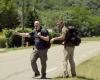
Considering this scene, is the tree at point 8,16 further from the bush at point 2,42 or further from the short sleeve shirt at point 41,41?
the short sleeve shirt at point 41,41

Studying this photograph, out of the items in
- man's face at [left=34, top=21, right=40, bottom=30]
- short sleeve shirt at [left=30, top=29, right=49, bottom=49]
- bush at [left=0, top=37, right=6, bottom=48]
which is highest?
man's face at [left=34, top=21, right=40, bottom=30]

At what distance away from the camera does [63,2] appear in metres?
132

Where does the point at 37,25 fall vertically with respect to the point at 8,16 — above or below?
above

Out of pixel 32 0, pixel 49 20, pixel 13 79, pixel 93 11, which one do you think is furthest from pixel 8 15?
pixel 13 79

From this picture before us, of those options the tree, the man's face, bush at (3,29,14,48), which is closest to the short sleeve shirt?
the man's face

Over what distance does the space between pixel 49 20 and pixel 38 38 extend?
76107 mm

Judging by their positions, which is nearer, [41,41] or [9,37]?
[41,41]

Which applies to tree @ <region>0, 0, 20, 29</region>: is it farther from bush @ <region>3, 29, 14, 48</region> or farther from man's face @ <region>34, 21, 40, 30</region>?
man's face @ <region>34, 21, 40, 30</region>

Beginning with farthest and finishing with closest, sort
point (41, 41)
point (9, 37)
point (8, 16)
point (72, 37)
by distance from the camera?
point (8, 16) < point (9, 37) < point (41, 41) < point (72, 37)

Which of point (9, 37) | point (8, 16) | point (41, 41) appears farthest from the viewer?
point (8, 16)

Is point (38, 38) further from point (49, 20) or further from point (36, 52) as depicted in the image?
point (49, 20)

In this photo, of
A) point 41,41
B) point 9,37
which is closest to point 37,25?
point 41,41

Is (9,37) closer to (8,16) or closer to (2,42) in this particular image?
(2,42)

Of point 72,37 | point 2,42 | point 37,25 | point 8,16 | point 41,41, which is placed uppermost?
point 37,25
